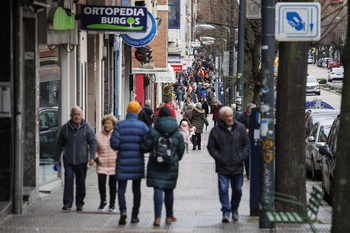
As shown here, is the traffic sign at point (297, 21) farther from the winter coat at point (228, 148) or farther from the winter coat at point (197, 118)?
the winter coat at point (197, 118)

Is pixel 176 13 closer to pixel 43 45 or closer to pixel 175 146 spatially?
pixel 43 45

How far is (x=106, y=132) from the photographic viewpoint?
1276 centimetres

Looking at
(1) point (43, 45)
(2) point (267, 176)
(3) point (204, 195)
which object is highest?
(1) point (43, 45)

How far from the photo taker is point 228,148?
1170 cm

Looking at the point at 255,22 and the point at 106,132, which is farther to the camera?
the point at 255,22

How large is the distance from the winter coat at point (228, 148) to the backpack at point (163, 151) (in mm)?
891

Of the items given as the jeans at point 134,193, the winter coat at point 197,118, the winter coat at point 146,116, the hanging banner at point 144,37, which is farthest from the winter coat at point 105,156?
the winter coat at point 197,118

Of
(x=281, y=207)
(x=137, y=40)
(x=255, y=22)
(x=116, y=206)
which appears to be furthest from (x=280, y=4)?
(x=255, y=22)

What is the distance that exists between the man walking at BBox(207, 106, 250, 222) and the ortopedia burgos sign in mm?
6523

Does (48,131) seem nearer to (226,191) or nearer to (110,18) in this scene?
(110,18)

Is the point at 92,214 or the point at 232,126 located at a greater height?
the point at 232,126

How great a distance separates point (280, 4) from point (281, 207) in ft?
9.59

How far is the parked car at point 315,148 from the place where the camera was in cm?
2022

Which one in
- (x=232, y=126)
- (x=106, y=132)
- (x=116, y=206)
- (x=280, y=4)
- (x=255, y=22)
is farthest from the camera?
(x=255, y=22)
